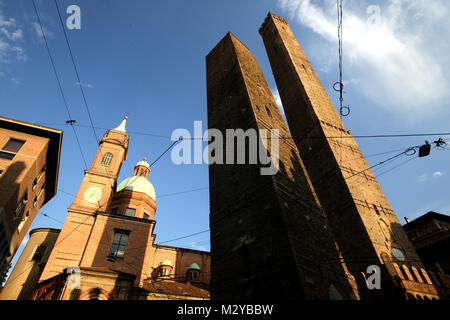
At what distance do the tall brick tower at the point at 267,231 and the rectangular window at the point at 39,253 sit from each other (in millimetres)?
22334

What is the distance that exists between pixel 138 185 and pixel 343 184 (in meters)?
25.4

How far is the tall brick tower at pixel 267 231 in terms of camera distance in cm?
848

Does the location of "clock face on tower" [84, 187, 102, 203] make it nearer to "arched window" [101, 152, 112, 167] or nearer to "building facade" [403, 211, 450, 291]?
"arched window" [101, 152, 112, 167]

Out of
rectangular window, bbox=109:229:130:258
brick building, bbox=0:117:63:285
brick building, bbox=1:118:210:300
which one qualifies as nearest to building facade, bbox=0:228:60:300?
brick building, bbox=1:118:210:300

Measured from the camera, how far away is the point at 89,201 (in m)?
25.9

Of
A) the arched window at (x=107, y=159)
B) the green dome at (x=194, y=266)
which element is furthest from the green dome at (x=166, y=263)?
the arched window at (x=107, y=159)

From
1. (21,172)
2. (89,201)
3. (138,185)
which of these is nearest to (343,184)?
(21,172)

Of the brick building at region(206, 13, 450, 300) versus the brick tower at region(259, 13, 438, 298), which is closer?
the brick building at region(206, 13, 450, 300)

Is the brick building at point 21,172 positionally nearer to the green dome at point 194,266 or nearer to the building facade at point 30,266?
the building facade at point 30,266

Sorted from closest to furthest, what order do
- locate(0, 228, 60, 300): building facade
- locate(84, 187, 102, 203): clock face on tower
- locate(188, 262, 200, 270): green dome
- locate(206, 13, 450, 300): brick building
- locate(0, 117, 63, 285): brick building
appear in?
locate(206, 13, 450, 300): brick building
locate(0, 117, 63, 285): brick building
locate(0, 228, 60, 300): building facade
locate(84, 187, 102, 203): clock face on tower
locate(188, 262, 200, 270): green dome

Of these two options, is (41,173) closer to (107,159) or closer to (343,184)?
(107,159)

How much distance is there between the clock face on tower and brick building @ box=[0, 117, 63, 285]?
149 inches

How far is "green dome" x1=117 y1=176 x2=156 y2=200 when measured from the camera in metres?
33.4

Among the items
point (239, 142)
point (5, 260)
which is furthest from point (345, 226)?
point (5, 260)
